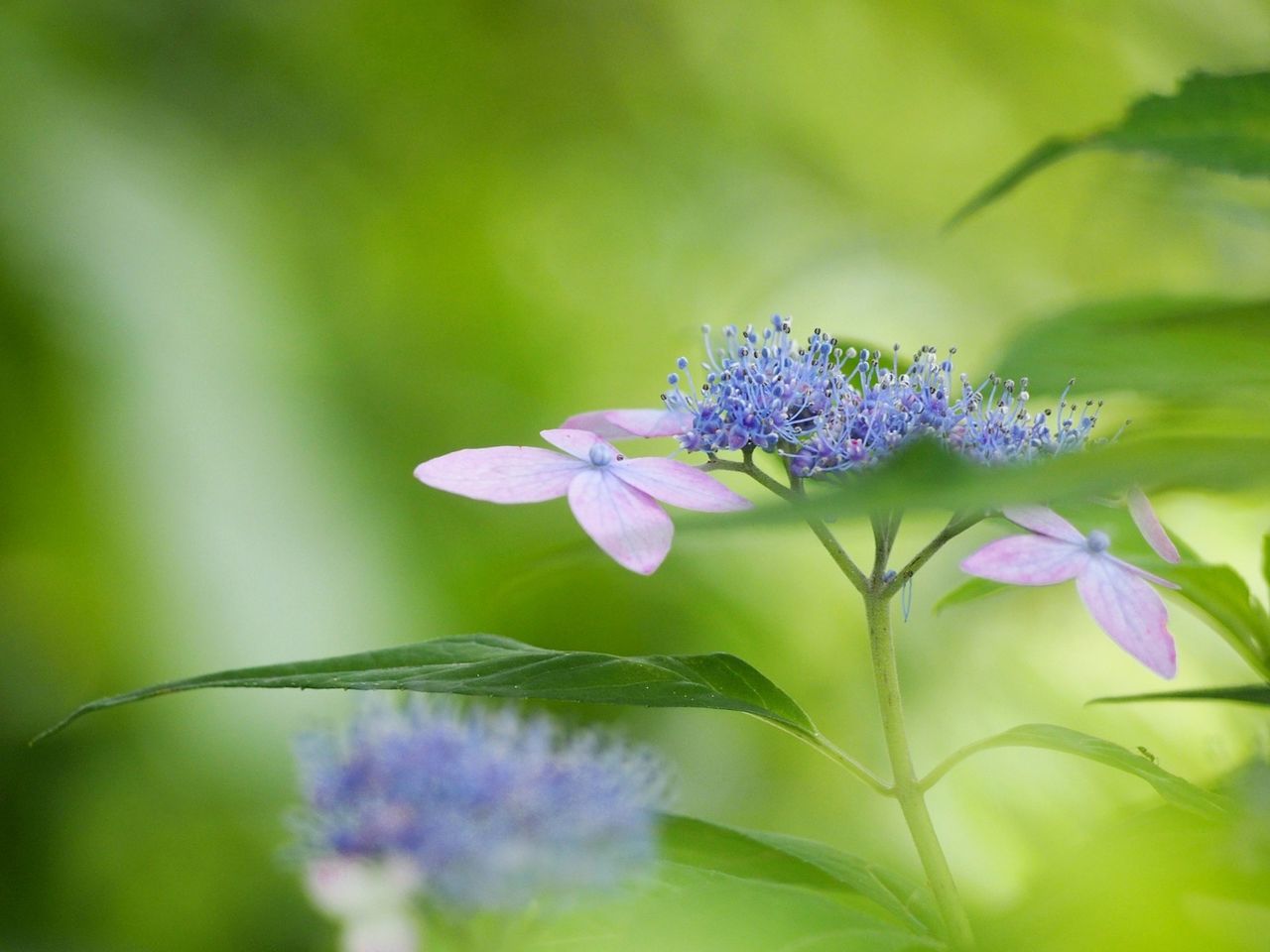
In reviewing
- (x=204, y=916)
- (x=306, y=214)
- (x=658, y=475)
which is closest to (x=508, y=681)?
(x=658, y=475)

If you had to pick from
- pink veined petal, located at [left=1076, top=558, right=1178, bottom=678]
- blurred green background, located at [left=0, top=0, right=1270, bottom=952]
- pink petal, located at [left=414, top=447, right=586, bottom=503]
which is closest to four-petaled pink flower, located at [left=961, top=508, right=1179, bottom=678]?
pink veined petal, located at [left=1076, top=558, right=1178, bottom=678]

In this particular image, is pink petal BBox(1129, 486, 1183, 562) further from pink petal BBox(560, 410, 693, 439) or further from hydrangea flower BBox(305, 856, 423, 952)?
hydrangea flower BBox(305, 856, 423, 952)

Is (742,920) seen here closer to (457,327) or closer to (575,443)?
(575,443)

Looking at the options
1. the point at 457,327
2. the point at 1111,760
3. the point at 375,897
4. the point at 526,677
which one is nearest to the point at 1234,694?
the point at 1111,760

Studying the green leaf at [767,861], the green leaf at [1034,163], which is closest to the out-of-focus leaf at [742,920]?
the green leaf at [767,861]

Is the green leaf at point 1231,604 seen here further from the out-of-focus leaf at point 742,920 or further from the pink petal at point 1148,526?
the out-of-focus leaf at point 742,920

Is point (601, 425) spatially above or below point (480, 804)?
above
